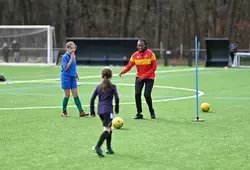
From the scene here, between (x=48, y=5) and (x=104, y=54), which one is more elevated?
(x=48, y=5)

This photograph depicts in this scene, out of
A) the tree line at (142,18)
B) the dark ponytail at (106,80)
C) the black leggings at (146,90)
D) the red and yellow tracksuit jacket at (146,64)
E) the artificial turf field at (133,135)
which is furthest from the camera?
the tree line at (142,18)

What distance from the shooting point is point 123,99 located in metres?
19.6

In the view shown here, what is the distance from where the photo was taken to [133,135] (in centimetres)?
1219

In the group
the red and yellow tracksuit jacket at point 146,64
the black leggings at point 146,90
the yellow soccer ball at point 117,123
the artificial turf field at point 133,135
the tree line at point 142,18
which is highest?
the tree line at point 142,18

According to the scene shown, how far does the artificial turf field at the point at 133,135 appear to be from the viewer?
9586mm

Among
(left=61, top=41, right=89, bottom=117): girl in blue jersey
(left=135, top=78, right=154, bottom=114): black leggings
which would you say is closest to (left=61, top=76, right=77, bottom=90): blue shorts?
(left=61, top=41, right=89, bottom=117): girl in blue jersey

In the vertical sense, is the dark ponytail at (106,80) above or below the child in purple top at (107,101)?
above

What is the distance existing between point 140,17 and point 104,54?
20593mm

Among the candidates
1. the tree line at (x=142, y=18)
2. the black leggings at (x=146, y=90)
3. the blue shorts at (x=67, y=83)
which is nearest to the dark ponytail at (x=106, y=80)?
the black leggings at (x=146, y=90)

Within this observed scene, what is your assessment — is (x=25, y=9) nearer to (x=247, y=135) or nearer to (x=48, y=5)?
(x=48, y=5)

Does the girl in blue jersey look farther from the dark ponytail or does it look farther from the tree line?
the tree line

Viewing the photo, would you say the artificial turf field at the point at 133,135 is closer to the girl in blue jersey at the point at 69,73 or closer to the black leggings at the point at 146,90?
the black leggings at the point at 146,90

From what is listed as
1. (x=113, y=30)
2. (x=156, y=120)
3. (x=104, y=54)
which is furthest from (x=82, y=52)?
(x=156, y=120)

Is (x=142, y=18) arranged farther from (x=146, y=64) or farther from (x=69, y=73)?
(x=146, y=64)
